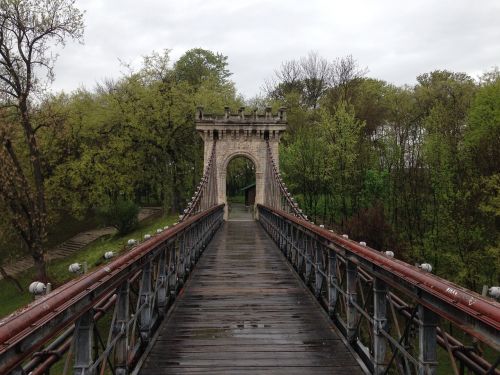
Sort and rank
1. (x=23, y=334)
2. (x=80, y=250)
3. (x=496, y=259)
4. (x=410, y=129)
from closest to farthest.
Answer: (x=23, y=334) → (x=496, y=259) → (x=410, y=129) → (x=80, y=250)

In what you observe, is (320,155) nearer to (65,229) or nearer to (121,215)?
(121,215)

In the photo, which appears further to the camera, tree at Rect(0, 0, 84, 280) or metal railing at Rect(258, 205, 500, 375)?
tree at Rect(0, 0, 84, 280)

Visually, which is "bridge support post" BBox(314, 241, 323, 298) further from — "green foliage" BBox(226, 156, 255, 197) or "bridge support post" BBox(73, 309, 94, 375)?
"green foliage" BBox(226, 156, 255, 197)

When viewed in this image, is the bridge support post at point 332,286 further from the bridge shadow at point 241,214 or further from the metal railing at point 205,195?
the bridge shadow at point 241,214

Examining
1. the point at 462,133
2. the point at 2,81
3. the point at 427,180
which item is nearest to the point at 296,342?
the point at 2,81

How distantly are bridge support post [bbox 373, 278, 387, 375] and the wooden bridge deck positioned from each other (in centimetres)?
31

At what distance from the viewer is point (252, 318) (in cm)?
505

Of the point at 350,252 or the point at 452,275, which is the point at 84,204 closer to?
the point at 452,275

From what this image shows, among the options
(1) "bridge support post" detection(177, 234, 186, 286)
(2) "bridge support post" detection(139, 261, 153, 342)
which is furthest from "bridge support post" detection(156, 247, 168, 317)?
(1) "bridge support post" detection(177, 234, 186, 286)

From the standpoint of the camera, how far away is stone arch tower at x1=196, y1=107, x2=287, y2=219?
24047 millimetres

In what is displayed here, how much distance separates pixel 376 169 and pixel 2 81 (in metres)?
20.8

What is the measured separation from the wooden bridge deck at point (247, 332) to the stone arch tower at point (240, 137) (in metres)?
16.6

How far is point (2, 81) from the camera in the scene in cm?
1644

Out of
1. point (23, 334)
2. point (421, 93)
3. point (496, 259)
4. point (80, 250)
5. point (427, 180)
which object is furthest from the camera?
point (421, 93)
